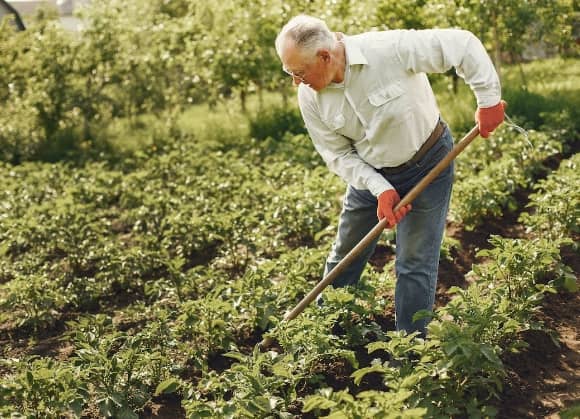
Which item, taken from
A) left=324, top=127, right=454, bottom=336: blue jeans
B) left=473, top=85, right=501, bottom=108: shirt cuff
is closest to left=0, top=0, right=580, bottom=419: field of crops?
left=324, top=127, right=454, bottom=336: blue jeans

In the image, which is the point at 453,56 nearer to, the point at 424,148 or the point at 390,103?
the point at 390,103

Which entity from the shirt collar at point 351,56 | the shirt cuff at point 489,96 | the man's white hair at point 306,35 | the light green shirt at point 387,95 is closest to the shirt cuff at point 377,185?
the light green shirt at point 387,95

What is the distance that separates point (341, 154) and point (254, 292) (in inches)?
42.4

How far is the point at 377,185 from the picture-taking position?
12.3ft

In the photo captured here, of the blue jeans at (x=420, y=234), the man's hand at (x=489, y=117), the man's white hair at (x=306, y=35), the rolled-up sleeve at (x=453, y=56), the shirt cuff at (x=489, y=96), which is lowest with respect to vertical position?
the blue jeans at (x=420, y=234)

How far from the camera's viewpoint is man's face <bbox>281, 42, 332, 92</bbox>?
3430 mm

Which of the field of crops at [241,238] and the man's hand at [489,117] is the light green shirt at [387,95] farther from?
the field of crops at [241,238]

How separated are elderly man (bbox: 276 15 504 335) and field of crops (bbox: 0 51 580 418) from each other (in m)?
0.29

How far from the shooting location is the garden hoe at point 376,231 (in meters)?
3.62

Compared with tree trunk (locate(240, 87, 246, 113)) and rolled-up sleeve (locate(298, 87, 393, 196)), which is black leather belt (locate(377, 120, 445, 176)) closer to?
rolled-up sleeve (locate(298, 87, 393, 196))

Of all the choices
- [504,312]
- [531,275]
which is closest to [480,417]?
[504,312]

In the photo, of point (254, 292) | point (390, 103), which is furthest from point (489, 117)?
point (254, 292)

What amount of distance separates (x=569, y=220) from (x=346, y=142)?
1976 mm

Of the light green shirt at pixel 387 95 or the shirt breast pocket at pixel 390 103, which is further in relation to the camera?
the shirt breast pocket at pixel 390 103
